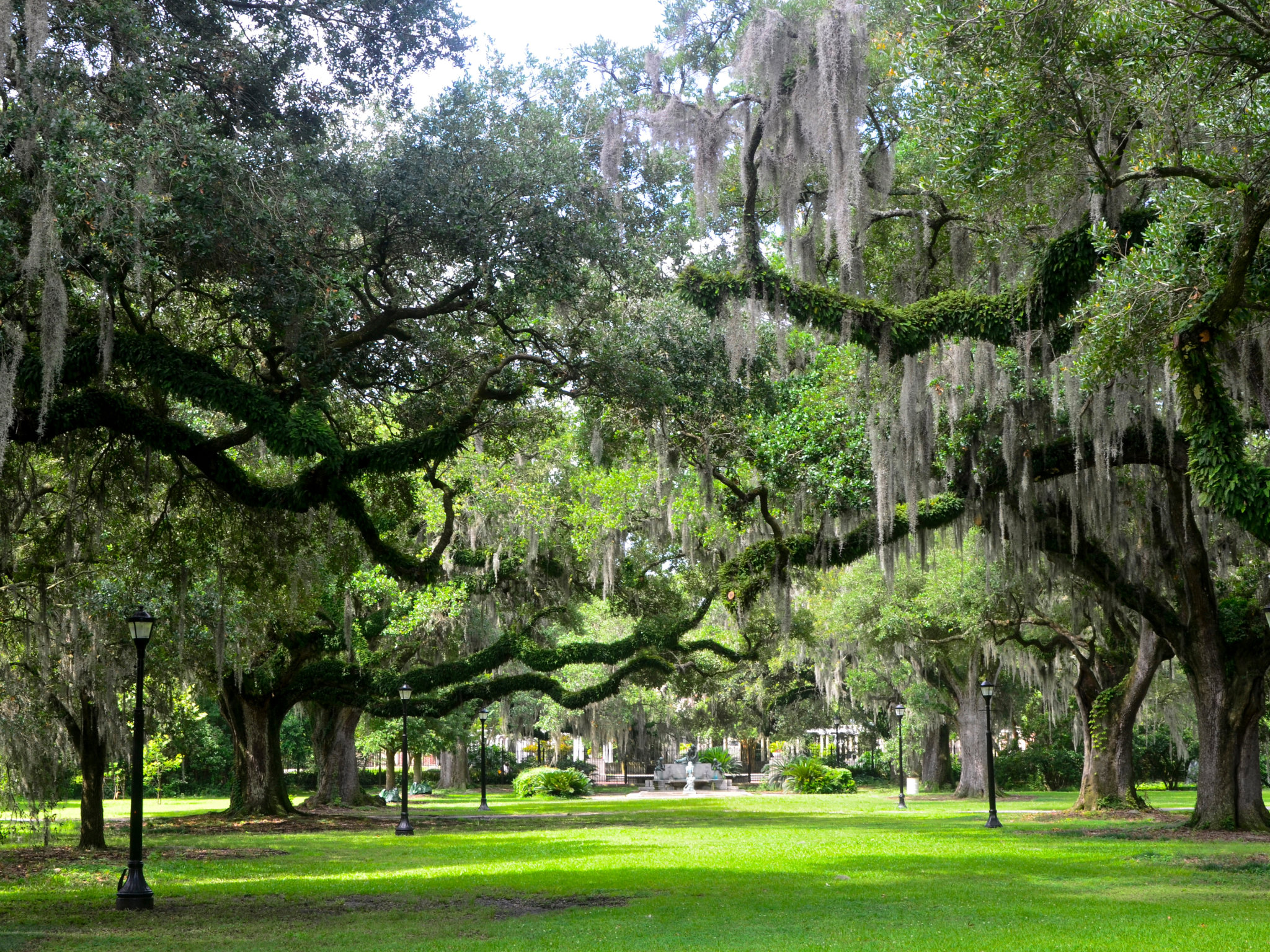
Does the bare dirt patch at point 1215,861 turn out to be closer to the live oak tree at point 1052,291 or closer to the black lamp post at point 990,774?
the live oak tree at point 1052,291

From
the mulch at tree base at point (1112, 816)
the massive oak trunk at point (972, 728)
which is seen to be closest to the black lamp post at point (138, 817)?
the mulch at tree base at point (1112, 816)

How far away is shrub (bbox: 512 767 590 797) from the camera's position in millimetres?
39000

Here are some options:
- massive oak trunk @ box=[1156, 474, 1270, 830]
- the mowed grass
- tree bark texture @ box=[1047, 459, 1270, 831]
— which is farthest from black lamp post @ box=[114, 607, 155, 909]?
massive oak trunk @ box=[1156, 474, 1270, 830]

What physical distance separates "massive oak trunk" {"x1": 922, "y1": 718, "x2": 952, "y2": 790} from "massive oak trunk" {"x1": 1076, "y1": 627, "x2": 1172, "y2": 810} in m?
15.3

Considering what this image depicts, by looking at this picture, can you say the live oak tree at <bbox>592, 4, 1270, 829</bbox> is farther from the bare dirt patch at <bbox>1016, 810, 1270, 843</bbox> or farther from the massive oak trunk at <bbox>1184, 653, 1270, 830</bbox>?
the bare dirt patch at <bbox>1016, 810, 1270, 843</bbox>

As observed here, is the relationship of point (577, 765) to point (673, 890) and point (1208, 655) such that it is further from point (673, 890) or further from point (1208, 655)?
point (673, 890)

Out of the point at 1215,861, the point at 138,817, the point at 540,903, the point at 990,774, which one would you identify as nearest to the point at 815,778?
the point at 990,774

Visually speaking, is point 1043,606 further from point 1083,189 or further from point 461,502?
point 1083,189

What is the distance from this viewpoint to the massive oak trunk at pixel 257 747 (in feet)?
82.2

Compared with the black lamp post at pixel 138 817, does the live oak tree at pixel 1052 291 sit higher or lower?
higher

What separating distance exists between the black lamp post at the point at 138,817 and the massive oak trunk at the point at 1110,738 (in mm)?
17210

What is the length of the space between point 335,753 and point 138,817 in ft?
65.6

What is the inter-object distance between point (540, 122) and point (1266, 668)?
1445cm

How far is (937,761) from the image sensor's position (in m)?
39.1
